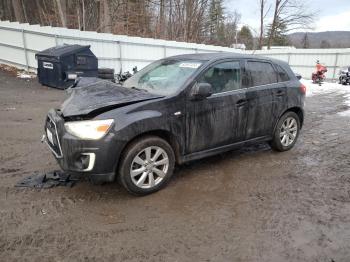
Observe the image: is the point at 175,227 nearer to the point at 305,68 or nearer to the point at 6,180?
the point at 6,180

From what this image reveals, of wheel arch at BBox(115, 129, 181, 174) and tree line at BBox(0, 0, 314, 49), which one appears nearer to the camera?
wheel arch at BBox(115, 129, 181, 174)

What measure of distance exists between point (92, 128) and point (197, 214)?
1500 millimetres

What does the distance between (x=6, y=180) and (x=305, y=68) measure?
26406 millimetres

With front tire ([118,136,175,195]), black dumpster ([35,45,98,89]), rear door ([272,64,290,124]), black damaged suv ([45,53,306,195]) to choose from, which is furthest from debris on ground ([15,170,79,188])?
black dumpster ([35,45,98,89])

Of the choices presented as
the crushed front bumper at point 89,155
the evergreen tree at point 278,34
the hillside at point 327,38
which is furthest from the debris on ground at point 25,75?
the hillside at point 327,38

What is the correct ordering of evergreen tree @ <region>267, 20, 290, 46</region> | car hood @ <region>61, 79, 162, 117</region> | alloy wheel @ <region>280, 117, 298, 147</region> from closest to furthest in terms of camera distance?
1. car hood @ <region>61, 79, 162, 117</region>
2. alloy wheel @ <region>280, 117, 298, 147</region>
3. evergreen tree @ <region>267, 20, 290, 46</region>

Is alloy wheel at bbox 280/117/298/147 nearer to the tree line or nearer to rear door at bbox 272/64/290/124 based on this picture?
rear door at bbox 272/64/290/124

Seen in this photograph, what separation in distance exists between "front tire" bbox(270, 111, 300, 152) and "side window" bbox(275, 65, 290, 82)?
591mm

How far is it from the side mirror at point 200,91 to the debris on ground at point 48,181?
1.93m

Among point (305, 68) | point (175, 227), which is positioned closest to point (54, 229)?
point (175, 227)

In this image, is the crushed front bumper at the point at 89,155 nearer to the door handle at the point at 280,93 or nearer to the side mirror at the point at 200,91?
the side mirror at the point at 200,91

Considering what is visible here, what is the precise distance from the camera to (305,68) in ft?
87.6

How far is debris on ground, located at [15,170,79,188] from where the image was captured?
4.22 m

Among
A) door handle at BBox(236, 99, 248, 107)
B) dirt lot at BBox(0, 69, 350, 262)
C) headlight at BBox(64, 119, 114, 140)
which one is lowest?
dirt lot at BBox(0, 69, 350, 262)
